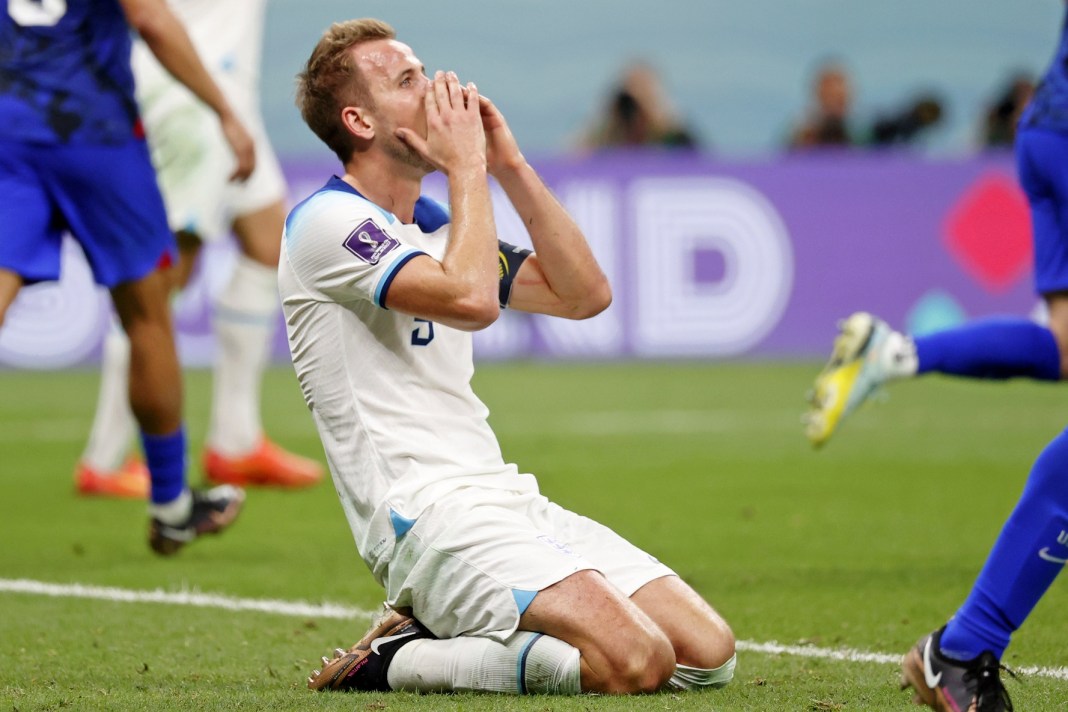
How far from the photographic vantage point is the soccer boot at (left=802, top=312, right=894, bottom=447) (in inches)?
185

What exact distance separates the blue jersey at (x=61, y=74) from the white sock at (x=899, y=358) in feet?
7.73

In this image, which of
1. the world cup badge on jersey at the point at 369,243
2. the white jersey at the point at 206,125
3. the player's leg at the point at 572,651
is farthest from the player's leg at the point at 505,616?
the white jersey at the point at 206,125

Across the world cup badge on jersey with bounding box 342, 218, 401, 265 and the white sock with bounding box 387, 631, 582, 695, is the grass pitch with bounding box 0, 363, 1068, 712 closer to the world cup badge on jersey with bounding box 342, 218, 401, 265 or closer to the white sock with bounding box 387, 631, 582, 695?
the white sock with bounding box 387, 631, 582, 695

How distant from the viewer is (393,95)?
3635mm

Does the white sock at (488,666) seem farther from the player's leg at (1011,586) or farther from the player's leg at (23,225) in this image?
the player's leg at (23,225)

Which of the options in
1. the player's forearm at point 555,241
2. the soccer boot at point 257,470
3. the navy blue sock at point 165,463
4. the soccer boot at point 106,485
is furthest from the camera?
the soccer boot at point 257,470

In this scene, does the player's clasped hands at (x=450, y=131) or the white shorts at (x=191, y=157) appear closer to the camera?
the player's clasped hands at (x=450, y=131)

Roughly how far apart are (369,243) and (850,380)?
1854mm

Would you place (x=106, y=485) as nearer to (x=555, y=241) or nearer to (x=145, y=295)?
(x=145, y=295)

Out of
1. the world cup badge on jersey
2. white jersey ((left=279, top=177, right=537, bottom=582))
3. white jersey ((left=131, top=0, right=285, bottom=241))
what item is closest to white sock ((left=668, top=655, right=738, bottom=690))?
white jersey ((left=279, top=177, right=537, bottom=582))

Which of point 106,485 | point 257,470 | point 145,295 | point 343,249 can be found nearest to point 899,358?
point 343,249

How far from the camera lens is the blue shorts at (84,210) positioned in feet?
15.4

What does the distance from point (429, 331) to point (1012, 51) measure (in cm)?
1429

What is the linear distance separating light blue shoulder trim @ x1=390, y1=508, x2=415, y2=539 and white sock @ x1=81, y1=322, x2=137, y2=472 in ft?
11.3
